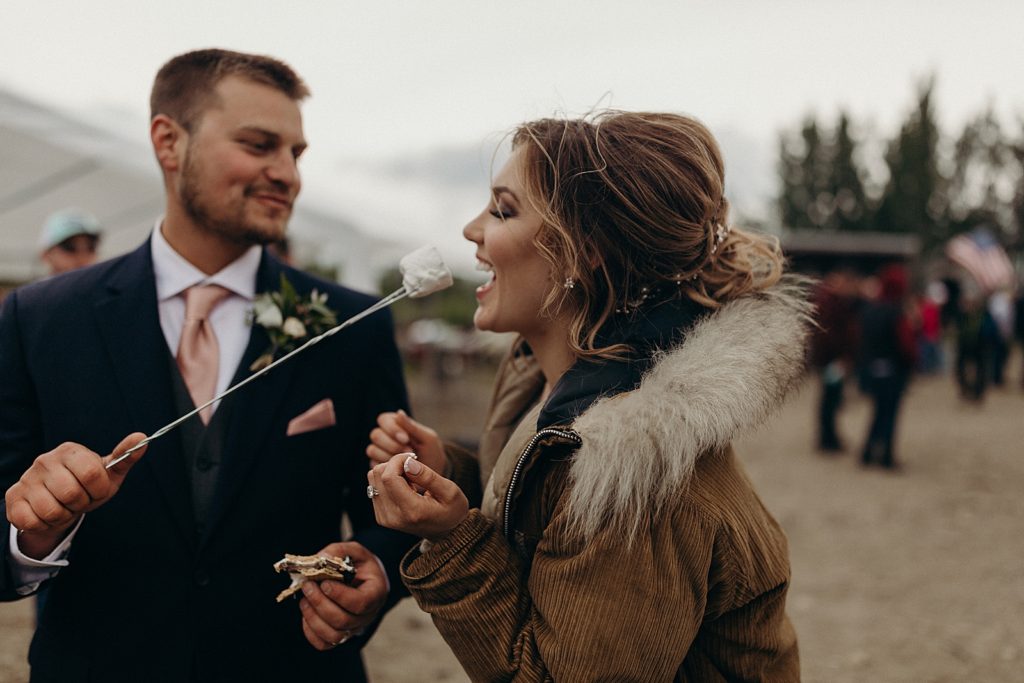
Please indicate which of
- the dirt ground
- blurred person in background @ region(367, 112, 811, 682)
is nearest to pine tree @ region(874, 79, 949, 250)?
the dirt ground

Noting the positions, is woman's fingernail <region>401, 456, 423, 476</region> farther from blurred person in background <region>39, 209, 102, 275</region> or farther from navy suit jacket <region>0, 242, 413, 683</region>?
blurred person in background <region>39, 209, 102, 275</region>

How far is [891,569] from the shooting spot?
6262 mm

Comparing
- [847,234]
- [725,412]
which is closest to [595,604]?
[725,412]

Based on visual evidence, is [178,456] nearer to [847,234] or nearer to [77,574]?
[77,574]

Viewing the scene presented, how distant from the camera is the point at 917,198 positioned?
3512cm

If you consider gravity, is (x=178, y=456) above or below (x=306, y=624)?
above

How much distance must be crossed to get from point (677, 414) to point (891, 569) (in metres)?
5.72

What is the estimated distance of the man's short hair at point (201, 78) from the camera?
2236 millimetres

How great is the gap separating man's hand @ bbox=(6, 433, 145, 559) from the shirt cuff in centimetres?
18

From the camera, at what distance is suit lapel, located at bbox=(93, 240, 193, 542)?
1879 mm

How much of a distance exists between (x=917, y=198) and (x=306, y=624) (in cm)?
3894

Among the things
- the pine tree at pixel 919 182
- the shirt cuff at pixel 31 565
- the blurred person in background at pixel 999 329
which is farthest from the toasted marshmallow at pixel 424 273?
the pine tree at pixel 919 182

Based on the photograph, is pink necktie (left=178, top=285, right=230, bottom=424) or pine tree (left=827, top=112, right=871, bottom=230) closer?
pink necktie (left=178, top=285, right=230, bottom=424)

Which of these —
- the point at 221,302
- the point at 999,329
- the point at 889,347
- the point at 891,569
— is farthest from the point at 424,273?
the point at 999,329
